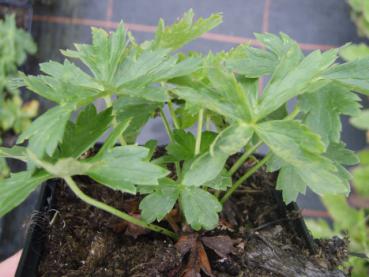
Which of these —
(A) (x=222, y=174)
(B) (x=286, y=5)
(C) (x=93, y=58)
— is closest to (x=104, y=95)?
(C) (x=93, y=58)

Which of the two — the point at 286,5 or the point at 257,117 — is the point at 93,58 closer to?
the point at 257,117

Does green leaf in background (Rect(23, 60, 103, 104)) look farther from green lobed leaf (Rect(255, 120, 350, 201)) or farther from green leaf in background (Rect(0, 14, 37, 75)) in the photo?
green leaf in background (Rect(0, 14, 37, 75))

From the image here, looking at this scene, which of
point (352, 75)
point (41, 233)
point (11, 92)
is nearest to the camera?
point (352, 75)

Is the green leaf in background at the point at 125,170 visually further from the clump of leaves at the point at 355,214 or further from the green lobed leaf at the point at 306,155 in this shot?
Answer: the clump of leaves at the point at 355,214

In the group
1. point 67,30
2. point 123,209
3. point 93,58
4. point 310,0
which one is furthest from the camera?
point 310,0

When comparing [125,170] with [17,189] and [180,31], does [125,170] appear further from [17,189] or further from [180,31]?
[180,31]

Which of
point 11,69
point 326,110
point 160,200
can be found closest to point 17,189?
point 160,200

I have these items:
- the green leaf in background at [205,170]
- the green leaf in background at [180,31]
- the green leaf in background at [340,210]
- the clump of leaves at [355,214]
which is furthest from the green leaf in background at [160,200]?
the green leaf in background at [340,210]
